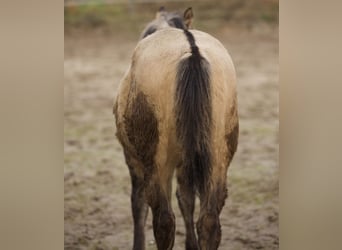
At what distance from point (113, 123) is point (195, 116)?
73 centimetres

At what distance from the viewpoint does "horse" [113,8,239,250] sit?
286cm

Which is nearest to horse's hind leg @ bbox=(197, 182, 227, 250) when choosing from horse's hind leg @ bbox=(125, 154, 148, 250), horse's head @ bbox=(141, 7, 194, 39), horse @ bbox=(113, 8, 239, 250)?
horse @ bbox=(113, 8, 239, 250)

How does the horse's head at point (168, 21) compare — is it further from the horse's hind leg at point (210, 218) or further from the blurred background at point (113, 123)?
the horse's hind leg at point (210, 218)

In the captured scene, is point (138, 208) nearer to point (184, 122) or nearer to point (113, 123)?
point (113, 123)

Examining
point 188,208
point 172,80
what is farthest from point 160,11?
point 188,208

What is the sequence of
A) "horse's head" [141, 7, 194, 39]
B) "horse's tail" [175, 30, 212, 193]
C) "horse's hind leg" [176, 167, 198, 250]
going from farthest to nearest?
1. "horse's head" [141, 7, 194, 39]
2. "horse's hind leg" [176, 167, 198, 250]
3. "horse's tail" [175, 30, 212, 193]

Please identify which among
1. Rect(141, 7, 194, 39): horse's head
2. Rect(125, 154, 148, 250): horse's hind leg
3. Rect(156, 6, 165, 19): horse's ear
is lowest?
Rect(125, 154, 148, 250): horse's hind leg

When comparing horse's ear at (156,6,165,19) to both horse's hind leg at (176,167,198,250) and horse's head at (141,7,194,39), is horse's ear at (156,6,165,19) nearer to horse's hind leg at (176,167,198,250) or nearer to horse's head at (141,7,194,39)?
horse's head at (141,7,194,39)

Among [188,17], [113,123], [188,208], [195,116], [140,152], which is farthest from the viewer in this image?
[113,123]

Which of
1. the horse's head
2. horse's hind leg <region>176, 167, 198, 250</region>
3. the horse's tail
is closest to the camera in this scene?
the horse's tail

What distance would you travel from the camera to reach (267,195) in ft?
11.1

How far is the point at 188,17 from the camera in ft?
11.0
